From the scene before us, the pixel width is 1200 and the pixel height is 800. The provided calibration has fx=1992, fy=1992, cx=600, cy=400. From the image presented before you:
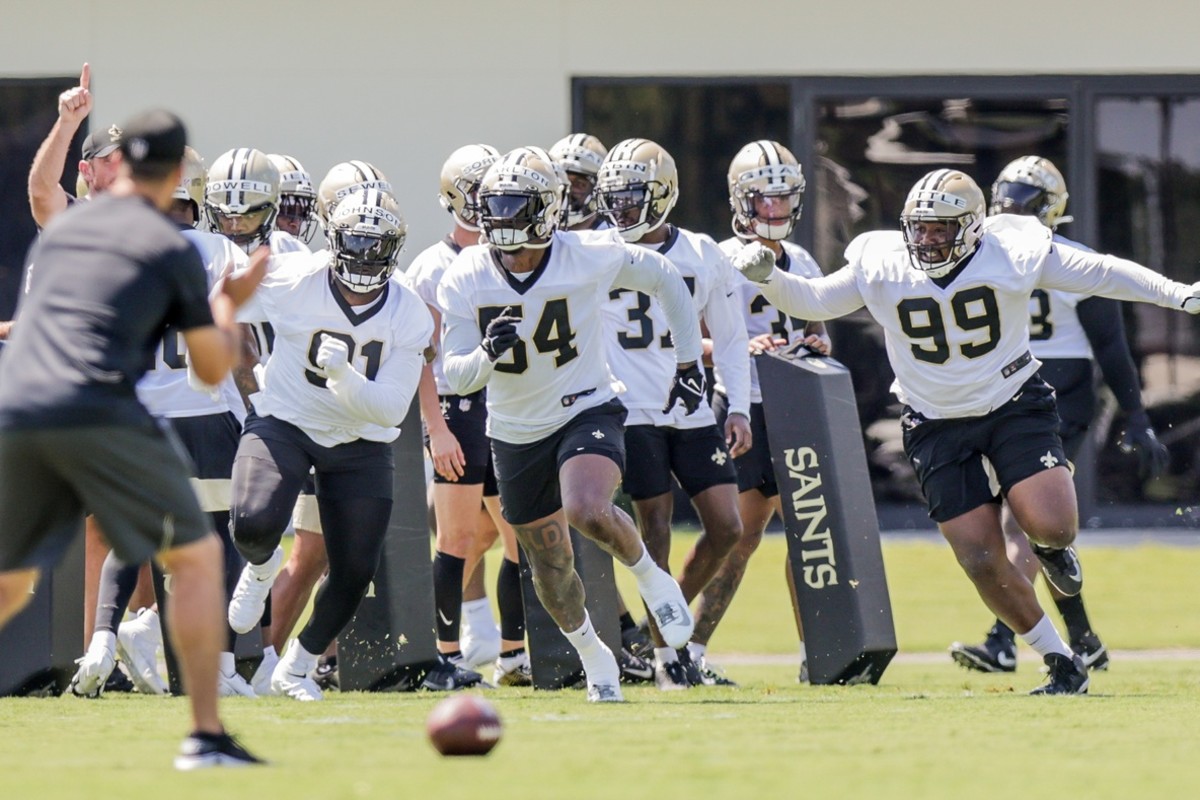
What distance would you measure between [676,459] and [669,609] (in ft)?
3.96

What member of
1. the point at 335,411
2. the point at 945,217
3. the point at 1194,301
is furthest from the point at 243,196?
the point at 1194,301

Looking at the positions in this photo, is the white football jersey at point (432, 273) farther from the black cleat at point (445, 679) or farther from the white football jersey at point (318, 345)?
the black cleat at point (445, 679)

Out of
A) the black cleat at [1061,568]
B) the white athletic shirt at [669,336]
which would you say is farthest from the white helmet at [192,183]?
the black cleat at [1061,568]

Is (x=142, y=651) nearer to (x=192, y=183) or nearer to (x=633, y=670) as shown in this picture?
(x=192, y=183)

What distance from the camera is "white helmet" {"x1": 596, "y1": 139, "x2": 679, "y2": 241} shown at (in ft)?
26.7

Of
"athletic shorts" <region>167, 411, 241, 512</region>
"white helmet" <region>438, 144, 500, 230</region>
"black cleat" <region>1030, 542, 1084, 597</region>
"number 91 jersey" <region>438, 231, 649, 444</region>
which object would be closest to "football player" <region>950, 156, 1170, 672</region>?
"black cleat" <region>1030, 542, 1084, 597</region>

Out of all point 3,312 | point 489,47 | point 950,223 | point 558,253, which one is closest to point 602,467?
point 558,253

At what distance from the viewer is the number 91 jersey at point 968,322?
7.39 m

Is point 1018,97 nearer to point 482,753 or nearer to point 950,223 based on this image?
point 950,223

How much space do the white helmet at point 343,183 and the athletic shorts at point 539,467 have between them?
1605 mm

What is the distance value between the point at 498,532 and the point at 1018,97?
666 cm

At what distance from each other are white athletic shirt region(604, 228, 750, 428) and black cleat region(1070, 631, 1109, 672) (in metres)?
1.92

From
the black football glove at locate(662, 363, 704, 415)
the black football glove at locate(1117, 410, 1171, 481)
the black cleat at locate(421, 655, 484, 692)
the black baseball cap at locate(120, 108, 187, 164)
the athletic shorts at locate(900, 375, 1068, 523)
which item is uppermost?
the black baseball cap at locate(120, 108, 187, 164)

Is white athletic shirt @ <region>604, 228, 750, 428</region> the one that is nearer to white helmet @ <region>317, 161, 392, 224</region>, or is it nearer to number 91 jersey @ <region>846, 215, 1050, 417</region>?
number 91 jersey @ <region>846, 215, 1050, 417</region>
